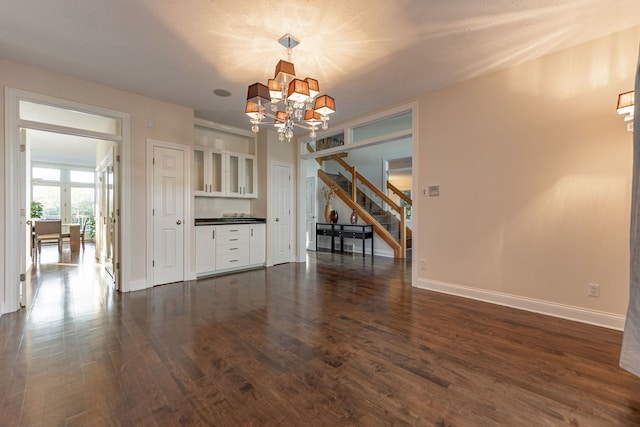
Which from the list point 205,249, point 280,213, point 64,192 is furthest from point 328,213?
point 64,192

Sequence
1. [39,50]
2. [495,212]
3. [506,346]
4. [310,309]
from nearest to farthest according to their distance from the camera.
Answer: [506,346], [39,50], [310,309], [495,212]

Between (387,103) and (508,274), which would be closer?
(508,274)

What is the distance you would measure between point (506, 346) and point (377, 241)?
4704 mm

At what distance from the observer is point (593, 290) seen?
109 inches

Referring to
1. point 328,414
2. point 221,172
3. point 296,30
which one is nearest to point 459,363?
point 328,414

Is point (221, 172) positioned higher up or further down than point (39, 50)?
further down

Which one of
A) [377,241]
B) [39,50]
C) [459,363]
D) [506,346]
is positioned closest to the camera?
[459,363]

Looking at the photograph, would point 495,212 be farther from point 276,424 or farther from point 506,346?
point 276,424

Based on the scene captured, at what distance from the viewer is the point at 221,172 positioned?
5312 mm

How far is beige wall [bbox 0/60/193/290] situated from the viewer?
313 centimetres

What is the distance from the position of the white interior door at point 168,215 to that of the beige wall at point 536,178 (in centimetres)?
376

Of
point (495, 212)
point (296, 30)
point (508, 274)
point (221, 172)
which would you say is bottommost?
point (508, 274)

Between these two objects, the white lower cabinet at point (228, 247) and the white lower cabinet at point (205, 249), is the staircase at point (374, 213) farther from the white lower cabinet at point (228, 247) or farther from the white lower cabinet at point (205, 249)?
the white lower cabinet at point (205, 249)

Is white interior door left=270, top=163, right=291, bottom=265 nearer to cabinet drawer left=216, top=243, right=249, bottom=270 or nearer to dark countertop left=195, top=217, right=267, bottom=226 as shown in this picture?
dark countertop left=195, top=217, right=267, bottom=226
